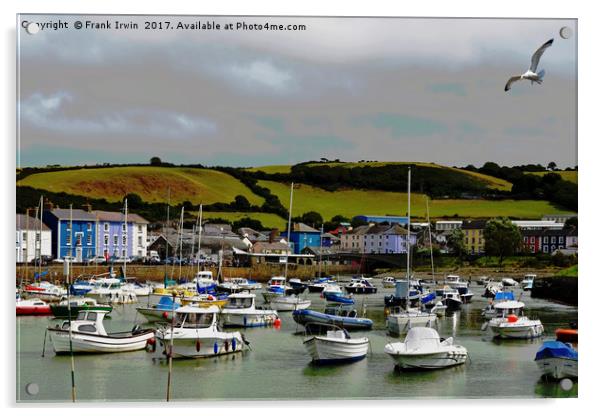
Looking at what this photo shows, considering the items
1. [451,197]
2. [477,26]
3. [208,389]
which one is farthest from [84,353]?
[451,197]

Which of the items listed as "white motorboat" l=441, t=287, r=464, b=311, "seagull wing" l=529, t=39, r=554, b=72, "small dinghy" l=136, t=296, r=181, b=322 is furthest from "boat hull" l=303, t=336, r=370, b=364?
"white motorboat" l=441, t=287, r=464, b=311

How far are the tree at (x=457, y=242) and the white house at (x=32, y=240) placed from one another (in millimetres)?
20425

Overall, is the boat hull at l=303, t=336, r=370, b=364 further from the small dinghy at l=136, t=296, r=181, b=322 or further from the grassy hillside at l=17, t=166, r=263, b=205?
the grassy hillside at l=17, t=166, r=263, b=205

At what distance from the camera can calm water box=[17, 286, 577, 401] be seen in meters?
12.4

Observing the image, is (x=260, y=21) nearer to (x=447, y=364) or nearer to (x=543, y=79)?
(x=543, y=79)

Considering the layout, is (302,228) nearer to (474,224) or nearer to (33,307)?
(474,224)

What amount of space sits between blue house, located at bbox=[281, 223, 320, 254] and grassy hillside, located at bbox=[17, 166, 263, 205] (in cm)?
1290

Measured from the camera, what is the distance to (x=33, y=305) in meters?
25.4

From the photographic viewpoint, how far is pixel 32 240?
3497cm

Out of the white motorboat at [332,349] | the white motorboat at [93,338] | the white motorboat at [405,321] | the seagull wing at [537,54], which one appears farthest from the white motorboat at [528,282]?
the seagull wing at [537,54]

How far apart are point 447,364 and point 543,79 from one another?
5.83m

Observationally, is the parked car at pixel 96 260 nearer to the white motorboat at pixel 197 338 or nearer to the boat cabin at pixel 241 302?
the boat cabin at pixel 241 302

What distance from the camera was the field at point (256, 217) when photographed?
53312mm

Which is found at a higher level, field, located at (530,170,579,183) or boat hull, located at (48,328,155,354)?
field, located at (530,170,579,183)
